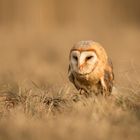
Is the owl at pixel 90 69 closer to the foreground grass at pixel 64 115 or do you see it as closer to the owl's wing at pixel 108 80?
the owl's wing at pixel 108 80

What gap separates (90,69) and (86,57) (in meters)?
0.11

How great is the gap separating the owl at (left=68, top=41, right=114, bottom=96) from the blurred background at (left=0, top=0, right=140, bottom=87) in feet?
1.02

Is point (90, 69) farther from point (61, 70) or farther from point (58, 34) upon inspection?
point (58, 34)

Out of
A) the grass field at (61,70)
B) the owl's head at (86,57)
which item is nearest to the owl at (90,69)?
the owl's head at (86,57)

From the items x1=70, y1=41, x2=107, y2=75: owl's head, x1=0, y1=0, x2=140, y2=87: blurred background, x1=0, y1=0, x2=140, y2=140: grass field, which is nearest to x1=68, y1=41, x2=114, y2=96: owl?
x1=70, y1=41, x2=107, y2=75: owl's head

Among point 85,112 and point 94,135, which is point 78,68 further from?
point 94,135

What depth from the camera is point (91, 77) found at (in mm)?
7066

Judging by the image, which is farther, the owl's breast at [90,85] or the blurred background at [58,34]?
the blurred background at [58,34]

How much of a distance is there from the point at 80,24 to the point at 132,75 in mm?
12207

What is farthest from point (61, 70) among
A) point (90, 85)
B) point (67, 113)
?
point (67, 113)

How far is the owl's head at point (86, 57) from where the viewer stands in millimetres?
6977

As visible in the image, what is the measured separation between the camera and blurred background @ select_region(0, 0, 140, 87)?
11430mm

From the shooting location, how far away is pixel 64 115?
6.61 m

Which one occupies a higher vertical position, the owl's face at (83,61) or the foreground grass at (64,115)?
the owl's face at (83,61)
